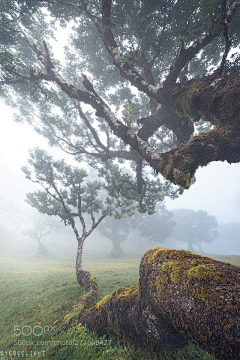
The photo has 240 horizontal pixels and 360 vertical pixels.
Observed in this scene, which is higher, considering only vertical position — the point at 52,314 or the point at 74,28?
the point at 74,28

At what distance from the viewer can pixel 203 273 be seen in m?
2.23

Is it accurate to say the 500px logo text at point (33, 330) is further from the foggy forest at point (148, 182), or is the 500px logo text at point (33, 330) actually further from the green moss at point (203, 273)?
the green moss at point (203, 273)

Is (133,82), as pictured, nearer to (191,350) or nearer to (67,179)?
(67,179)

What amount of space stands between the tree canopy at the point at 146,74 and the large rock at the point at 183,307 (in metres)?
2.54

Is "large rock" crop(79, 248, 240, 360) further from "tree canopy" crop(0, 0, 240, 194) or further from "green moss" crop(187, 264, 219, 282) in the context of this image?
"tree canopy" crop(0, 0, 240, 194)

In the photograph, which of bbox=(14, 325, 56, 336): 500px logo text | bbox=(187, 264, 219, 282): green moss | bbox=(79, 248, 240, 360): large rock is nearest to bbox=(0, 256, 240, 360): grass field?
bbox=(14, 325, 56, 336): 500px logo text

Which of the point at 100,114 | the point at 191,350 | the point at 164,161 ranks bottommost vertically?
the point at 191,350

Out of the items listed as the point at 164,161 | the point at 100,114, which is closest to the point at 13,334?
the point at 164,161

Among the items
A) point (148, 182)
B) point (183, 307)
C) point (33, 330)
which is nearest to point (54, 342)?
point (33, 330)

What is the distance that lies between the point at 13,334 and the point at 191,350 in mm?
5327

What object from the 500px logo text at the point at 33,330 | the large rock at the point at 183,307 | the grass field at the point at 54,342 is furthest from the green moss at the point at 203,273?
the 500px logo text at the point at 33,330

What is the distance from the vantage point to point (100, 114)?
317 inches

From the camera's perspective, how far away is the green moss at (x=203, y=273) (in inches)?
84.4

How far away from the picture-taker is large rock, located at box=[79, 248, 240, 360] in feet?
5.80
